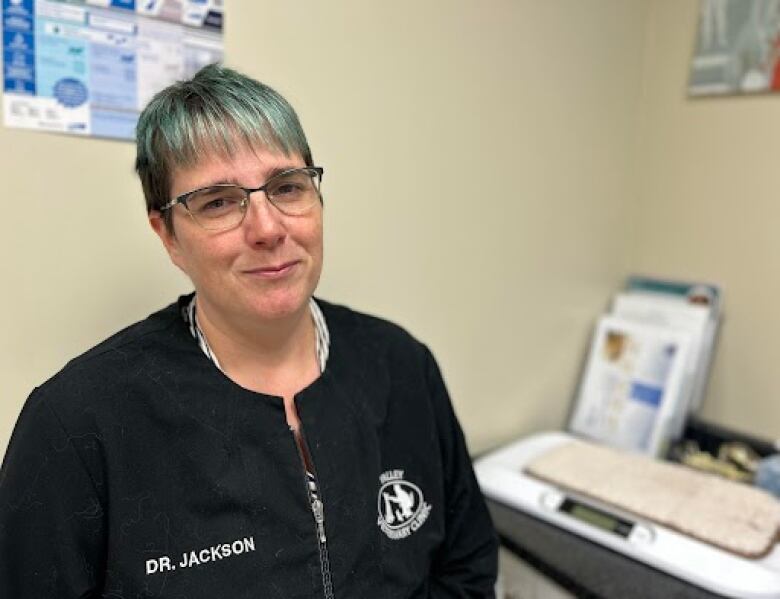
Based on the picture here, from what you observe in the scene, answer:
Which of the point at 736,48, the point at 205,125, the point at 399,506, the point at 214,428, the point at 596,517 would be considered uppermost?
the point at 736,48

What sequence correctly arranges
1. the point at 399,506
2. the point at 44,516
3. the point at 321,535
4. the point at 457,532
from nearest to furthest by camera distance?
the point at 44,516, the point at 321,535, the point at 399,506, the point at 457,532

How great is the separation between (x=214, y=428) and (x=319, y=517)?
0.19 m

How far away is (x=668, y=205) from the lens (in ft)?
6.09

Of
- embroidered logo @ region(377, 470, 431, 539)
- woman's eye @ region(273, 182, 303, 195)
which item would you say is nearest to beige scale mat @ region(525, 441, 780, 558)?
embroidered logo @ region(377, 470, 431, 539)

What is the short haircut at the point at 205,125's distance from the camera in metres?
0.81

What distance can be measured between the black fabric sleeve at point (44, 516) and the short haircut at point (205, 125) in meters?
0.31

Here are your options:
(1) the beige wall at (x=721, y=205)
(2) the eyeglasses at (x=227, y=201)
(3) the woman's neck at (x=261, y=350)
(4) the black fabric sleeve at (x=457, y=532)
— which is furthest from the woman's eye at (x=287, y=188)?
(1) the beige wall at (x=721, y=205)

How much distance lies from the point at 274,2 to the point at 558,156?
858mm

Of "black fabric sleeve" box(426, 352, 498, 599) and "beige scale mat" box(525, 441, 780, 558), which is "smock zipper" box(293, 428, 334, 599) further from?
"beige scale mat" box(525, 441, 780, 558)

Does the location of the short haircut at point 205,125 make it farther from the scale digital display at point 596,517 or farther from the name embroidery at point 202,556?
the scale digital display at point 596,517

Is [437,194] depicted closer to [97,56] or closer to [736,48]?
[97,56]

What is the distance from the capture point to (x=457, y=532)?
112 centimetres

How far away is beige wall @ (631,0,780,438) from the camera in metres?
1.67

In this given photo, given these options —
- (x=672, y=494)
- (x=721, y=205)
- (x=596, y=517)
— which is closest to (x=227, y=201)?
(x=596, y=517)
